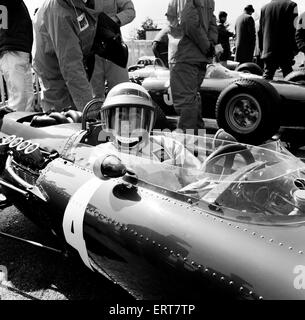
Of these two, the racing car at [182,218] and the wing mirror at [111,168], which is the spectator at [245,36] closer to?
the racing car at [182,218]

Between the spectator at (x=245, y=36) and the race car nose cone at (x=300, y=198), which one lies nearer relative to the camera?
the race car nose cone at (x=300, y=198)

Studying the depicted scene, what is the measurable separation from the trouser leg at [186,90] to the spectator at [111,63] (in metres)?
0.66

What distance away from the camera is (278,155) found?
2.04 meters

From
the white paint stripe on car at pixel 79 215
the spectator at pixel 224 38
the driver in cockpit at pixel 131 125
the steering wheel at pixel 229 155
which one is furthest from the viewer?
the spectator at pixel 224 38

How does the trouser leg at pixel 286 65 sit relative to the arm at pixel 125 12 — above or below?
below

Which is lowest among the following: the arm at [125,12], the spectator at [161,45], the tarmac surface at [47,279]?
the tarmac surface at [47,279]

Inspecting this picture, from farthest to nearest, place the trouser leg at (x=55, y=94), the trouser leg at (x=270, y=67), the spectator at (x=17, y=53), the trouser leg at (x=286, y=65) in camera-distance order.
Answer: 1. the trouser leg at (x=286, y=65)
2. the trouser leg at (x=270, y=67)
3. the spectator at (x=17, y=53)
4. the trouser leg at (x=55, y=94)

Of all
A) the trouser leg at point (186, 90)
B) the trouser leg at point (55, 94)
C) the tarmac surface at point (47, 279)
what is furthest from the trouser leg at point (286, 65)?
the tarmac surface at point (47, 279)

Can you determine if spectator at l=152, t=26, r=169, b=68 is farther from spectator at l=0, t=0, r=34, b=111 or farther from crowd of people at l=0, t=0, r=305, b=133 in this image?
spectator at l=0, t=0, r=34, b=111

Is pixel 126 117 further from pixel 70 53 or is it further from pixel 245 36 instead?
pixel 245 36

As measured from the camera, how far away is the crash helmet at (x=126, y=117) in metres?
2.28

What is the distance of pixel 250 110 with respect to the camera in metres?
3.78

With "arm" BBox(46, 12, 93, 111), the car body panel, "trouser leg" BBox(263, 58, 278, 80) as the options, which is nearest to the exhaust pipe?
"arm" BBox(46, 12, 93, 111)
